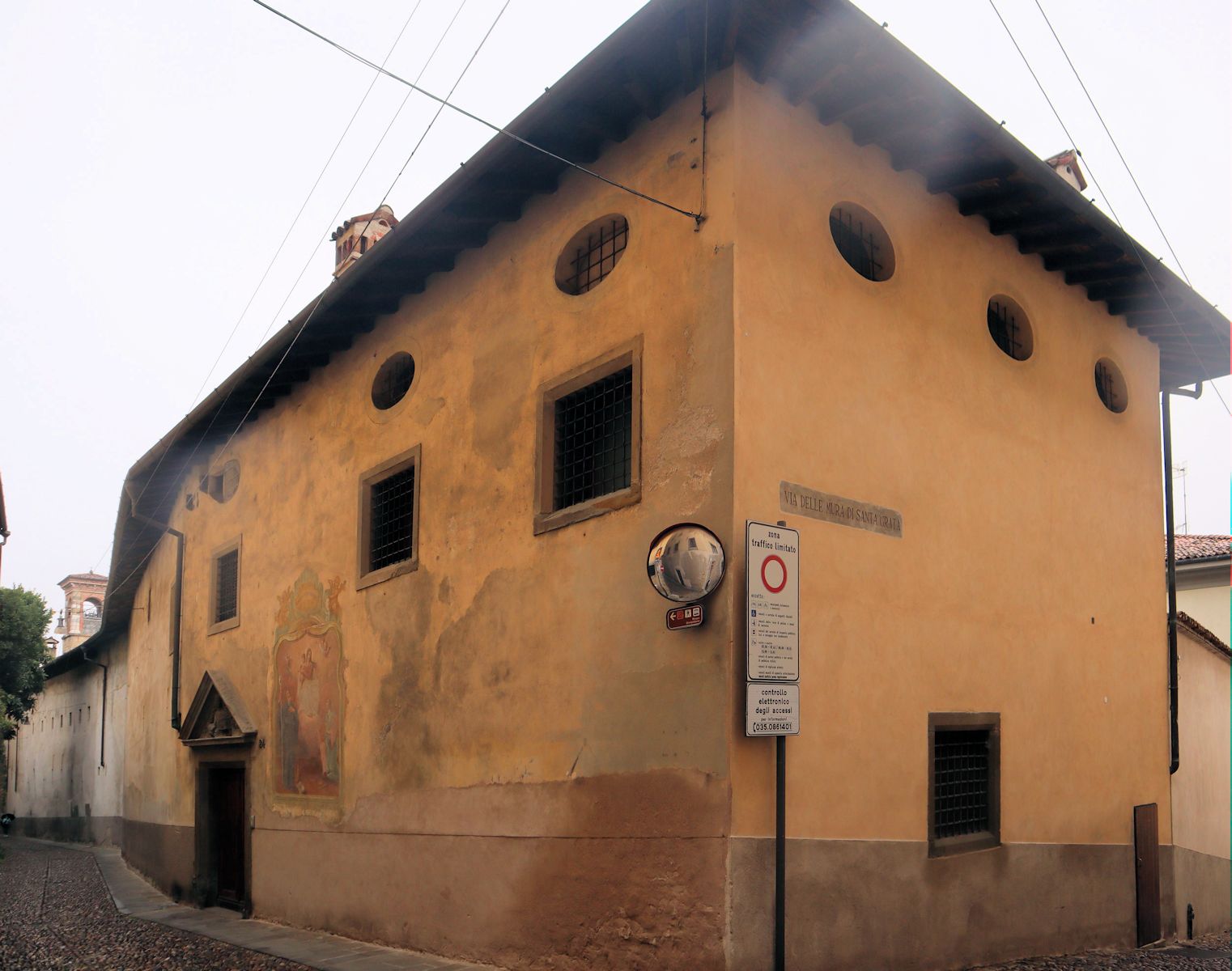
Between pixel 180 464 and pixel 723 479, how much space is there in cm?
1247

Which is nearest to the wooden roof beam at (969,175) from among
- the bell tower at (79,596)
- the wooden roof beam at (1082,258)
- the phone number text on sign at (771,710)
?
the wooden roof beam at (1082,258)

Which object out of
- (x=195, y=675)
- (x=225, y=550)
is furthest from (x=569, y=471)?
(x=195, y=675)

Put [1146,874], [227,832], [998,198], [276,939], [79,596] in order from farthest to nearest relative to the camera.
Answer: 1. [79,596]
2. [227,832]
3. [276,939]
4. [1146,874]
5. [998,198]

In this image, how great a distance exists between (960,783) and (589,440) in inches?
149

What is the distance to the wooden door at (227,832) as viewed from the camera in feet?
48.3

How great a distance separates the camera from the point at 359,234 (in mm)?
19609

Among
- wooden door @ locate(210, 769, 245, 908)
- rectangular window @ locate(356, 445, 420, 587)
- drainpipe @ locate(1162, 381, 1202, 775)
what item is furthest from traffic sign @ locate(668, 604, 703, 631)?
wooden door @ locate(210, 769, 245, 908)

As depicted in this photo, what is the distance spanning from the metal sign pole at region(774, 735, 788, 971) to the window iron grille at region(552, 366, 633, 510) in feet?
7.75

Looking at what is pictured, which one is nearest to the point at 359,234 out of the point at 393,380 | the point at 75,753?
the point at 393,380

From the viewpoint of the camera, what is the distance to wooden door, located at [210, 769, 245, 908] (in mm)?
14727

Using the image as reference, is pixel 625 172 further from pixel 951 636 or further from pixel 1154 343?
pixel 1154 343

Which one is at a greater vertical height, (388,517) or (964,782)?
(388,517)

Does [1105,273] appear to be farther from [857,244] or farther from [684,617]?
[684,617]

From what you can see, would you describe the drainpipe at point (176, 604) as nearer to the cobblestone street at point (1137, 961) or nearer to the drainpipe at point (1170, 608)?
the cobblestone street at point (1137, 961)
